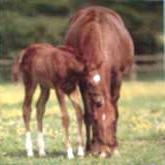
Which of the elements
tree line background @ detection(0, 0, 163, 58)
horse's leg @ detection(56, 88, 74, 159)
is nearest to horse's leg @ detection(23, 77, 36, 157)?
horse's leg @ detection(56, 88, 74, 159)

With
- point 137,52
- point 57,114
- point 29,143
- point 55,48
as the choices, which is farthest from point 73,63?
point 137,52

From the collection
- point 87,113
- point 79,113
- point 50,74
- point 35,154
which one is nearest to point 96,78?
point 50,74

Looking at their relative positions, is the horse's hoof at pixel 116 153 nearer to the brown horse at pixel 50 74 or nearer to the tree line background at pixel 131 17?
the brown horse at pixel 50 74

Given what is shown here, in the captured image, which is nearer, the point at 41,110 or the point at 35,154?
the point at 35,154

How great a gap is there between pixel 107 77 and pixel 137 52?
3430 cm

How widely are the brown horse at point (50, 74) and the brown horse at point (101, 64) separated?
5.4 inches

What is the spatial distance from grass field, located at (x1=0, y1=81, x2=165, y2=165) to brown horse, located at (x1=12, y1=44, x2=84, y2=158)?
0.40 metres

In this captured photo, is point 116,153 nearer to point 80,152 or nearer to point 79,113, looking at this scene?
point 80,152

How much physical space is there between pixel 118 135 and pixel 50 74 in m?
3.54

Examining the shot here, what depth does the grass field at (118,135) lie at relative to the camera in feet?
35.9

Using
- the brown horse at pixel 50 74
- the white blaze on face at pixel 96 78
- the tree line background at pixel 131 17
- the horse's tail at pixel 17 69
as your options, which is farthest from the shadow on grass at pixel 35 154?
the tree line background at pixel 131 17

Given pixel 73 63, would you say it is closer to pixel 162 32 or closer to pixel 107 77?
pixel 107 77

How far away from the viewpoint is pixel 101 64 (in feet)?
36.1

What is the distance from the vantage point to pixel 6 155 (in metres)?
11.6
